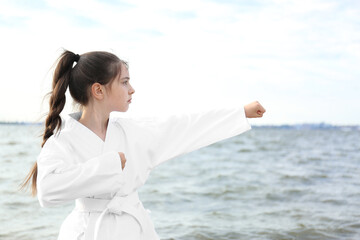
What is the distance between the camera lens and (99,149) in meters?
1.96

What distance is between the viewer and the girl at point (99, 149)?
5.85ft

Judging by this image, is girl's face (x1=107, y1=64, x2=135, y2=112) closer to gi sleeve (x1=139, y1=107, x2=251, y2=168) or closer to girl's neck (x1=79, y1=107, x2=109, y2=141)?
girl's neck (x1=79, y1=107, x2=109, y2=141)

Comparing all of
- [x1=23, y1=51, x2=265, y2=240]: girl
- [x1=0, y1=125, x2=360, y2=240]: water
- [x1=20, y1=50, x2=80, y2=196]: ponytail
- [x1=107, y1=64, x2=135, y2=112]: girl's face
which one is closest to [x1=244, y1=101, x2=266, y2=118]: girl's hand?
[x1=23, y1=51, x2=265, y2=240]: girl

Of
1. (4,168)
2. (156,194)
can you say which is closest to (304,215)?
(156,194)

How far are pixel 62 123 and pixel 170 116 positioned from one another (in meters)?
0.52

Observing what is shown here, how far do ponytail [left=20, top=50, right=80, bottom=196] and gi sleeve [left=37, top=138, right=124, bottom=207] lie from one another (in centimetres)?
22

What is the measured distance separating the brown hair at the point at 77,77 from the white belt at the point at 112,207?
0.95 ft

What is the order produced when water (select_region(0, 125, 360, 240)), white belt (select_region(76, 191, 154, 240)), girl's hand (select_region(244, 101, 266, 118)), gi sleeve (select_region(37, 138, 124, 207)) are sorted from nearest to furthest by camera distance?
gi sleeve (select_region(37, 138, 124, 207)) → white belt (select_region(76, 191, 154, 240)) → girl's hand (select_region(244, 101, 266, 118)) → water (select_region(0, 125, 360, 240))

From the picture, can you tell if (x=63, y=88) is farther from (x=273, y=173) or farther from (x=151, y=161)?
(x=273, y=173)

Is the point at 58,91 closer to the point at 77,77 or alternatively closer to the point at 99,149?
the point at 77,77

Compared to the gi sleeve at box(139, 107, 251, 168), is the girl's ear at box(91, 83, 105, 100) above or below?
above

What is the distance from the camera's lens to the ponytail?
1977mm

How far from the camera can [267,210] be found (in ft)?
21.1

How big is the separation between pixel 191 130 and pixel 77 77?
0.61 meters
